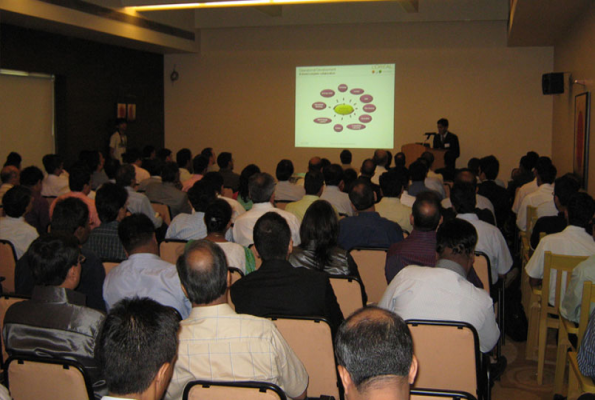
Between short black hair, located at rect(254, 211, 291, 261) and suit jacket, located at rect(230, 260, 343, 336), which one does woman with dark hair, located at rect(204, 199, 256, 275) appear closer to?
short black hair, located at rect(254, 211, 291, 261)

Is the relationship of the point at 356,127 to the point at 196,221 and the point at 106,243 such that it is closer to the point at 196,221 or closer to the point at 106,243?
the point at 196,221

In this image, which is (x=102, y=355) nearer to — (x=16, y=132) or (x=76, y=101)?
(x=16, y=132)

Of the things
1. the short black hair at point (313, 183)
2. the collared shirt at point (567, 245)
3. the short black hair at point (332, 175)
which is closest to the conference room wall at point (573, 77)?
the short black hair at point (332, 175)

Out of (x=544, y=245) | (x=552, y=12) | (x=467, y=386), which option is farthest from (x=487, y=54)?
(x=467, y=386)

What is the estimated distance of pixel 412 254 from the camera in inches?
139

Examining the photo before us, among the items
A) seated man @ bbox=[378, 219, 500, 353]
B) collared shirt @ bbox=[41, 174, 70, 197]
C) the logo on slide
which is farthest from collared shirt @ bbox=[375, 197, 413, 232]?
the logo on slide

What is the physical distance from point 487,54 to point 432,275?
9871 millimetres

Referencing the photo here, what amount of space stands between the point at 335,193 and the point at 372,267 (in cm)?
224

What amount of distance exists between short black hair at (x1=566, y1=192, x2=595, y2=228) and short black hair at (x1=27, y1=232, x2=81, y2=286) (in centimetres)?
297

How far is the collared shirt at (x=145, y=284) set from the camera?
305 centimetres

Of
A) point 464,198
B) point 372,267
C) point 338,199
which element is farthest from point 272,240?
point 338,199

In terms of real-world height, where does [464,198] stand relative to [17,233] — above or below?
above

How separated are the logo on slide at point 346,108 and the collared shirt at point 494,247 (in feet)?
27.2

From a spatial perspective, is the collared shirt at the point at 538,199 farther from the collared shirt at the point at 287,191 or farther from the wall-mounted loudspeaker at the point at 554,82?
the wall-mounted loudspeaker at the point at 554,82
